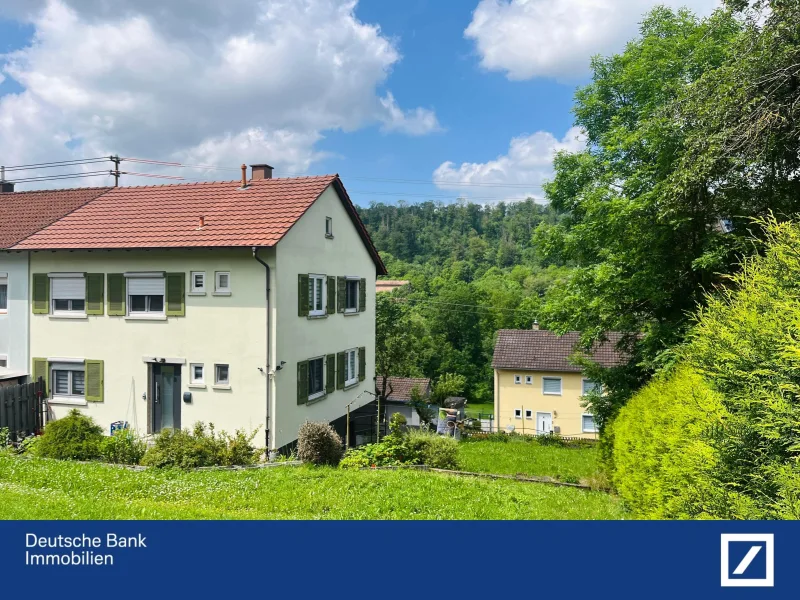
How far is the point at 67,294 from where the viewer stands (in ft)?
58.9

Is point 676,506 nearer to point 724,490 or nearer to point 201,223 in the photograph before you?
point 724,490

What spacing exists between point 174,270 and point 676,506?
1454 cm

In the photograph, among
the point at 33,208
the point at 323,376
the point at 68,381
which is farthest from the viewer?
the point at 33,208

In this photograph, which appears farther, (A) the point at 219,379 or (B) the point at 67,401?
(B) the point at 67,401

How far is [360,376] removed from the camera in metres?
22.6

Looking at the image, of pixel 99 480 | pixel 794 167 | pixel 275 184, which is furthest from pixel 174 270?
pixel 794 167

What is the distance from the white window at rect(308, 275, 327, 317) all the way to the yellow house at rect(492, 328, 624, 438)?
24251mm

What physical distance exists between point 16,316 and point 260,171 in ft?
30.1

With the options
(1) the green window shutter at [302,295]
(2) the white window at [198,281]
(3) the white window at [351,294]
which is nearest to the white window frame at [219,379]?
(2) the white window at [198,281]

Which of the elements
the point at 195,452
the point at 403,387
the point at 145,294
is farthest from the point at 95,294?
the point at 403,387

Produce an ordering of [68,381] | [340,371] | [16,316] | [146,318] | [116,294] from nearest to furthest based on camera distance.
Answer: [146,318]
[116,294]
[68,381]
[16,316]
[340,371]

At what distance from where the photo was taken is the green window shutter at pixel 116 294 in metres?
17.2

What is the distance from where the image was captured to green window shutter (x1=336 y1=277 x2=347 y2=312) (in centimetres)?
2031

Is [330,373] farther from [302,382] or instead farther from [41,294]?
[41,294]
